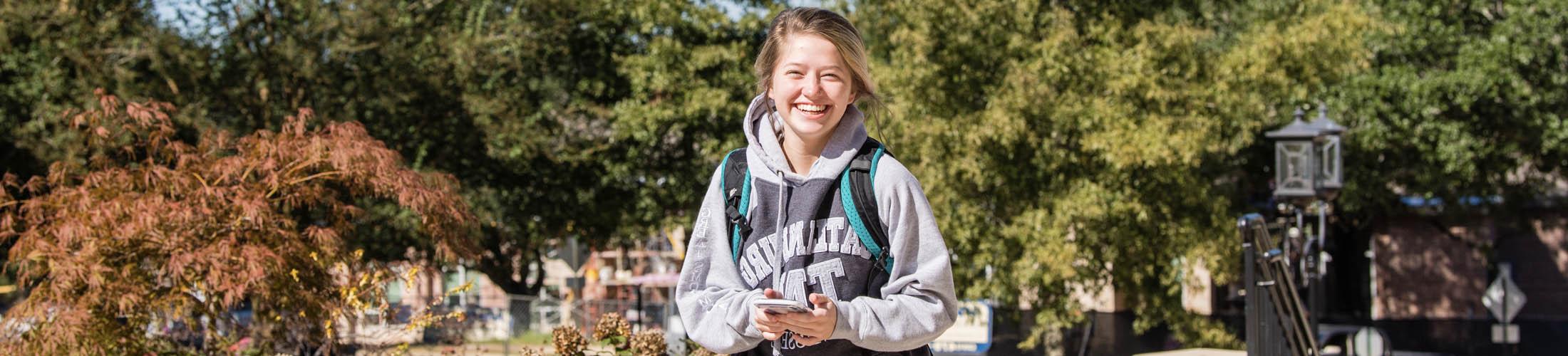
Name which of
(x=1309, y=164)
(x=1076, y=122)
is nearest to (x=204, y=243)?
(x=1076, y=122)

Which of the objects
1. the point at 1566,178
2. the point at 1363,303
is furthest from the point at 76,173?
the point at 1363,303

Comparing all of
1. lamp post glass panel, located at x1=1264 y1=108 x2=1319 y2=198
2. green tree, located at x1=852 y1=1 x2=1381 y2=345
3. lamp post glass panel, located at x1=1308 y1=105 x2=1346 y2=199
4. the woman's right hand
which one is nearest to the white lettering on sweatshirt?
the woman's right hand

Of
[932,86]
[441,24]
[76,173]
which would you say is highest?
[441,24]

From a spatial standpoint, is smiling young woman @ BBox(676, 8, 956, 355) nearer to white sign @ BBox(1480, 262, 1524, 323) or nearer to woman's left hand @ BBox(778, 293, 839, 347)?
woman's left hand @ BBox(778, 293, 839, 347)

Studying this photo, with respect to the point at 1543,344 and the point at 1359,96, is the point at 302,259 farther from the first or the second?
the point at 1543,344

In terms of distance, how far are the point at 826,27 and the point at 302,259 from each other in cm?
450

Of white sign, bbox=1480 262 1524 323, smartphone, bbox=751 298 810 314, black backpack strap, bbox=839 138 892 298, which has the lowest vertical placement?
white sign, bbox=1480 262 1524 323

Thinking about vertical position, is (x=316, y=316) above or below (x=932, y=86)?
below

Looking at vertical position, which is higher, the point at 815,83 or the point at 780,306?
the point at 815,83

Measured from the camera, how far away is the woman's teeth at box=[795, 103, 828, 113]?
8.11ft

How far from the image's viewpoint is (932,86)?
1283 cm

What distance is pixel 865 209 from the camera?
2387 millimetres

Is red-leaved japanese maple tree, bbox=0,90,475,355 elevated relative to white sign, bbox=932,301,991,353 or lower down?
elevated

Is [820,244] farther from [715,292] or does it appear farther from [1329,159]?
[1329,159]
